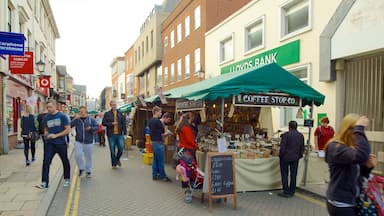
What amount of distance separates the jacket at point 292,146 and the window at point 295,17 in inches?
213

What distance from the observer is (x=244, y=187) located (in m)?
7.31

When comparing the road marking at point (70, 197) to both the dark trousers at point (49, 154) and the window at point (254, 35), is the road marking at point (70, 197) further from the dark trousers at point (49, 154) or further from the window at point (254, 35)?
the window at point (254, 35)

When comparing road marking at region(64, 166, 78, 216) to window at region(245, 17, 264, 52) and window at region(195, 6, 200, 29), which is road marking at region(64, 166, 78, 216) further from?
window at region(195, 6, 200, 29)

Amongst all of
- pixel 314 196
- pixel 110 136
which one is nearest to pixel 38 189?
pixel 110 136

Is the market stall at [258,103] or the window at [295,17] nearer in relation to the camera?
the market stall at [258,103]

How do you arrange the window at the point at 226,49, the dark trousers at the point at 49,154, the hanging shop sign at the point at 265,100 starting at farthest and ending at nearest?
1. the window at the point at 226,49
2. the hanging shop sign at the point at 265,100
3. the dark trousers at the point at 49,154

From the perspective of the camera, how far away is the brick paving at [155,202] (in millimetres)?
5945

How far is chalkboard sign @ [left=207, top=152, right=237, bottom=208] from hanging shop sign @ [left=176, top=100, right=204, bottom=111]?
2.05m

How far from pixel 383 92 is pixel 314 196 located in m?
3.63

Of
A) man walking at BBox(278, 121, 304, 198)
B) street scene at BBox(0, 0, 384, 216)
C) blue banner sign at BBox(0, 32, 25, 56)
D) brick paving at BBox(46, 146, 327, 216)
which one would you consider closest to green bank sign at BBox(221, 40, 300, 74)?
street scene at BBox(0, 0, 384, 216)

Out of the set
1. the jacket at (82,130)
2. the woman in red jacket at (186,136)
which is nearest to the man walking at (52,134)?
the jacket at (82,130)

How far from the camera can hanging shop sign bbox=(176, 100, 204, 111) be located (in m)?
8.27

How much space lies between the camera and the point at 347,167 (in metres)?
3.17

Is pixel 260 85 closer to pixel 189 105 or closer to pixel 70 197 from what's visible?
pixel 189 105
